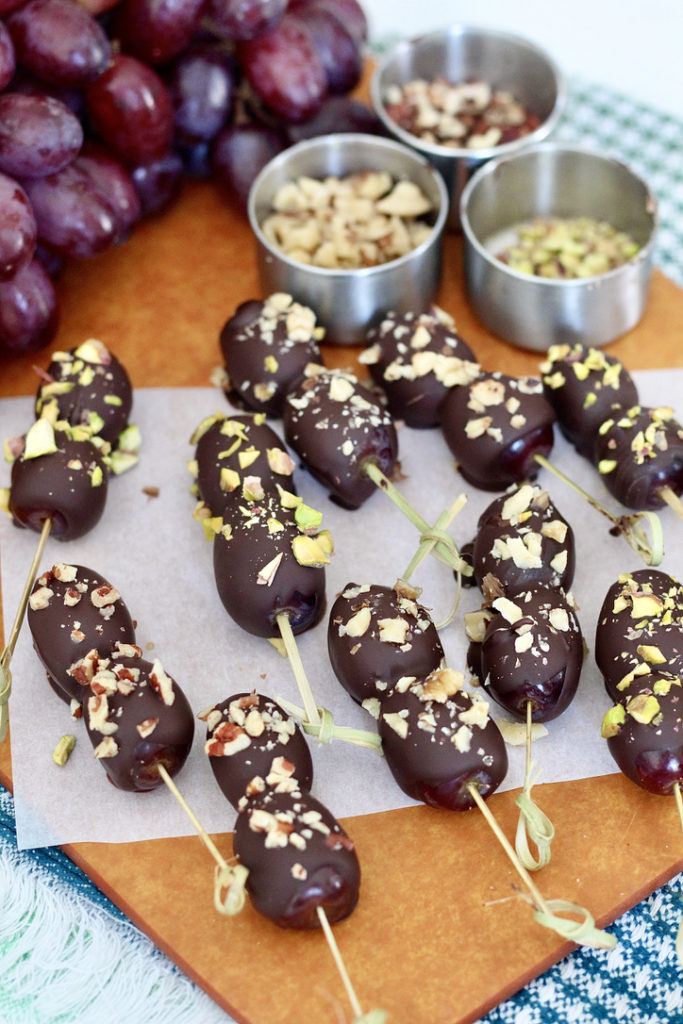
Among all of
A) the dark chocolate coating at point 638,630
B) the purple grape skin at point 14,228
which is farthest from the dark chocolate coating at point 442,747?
the purple grape skin at point 14,228

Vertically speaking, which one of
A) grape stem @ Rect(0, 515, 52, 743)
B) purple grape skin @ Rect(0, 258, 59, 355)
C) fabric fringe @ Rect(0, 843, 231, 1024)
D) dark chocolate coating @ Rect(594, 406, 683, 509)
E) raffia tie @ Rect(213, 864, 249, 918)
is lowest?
fabric fringe @ Rect(0, 843, 231, 1024)

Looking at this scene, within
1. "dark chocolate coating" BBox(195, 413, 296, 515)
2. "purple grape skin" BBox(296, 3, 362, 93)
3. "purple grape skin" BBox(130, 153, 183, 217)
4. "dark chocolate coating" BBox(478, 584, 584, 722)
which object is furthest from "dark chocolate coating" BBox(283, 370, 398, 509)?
"purple grape skin" BBox(296, 3, 362, 93)

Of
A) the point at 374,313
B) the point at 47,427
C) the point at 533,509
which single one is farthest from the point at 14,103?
the point at 533,509

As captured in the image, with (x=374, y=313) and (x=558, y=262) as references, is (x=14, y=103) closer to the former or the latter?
(x=374, y=313)

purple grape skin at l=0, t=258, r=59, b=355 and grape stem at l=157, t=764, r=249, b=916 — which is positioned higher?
purple grape skin at l=0, t=258, r=59, b=355


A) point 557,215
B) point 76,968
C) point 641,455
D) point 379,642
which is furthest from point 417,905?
point 557,215

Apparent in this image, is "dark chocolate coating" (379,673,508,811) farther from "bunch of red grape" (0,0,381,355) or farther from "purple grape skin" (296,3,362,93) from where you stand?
"purple grape skin" (296,3,362,93)

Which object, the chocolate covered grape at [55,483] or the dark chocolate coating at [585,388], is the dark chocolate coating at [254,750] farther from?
the dark chocolate coating at [585,388]
